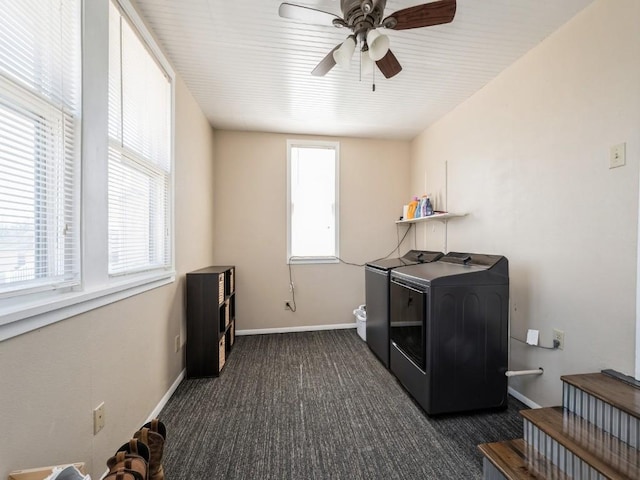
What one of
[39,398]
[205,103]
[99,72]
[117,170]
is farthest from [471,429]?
[205,103]

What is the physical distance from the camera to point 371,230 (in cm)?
392

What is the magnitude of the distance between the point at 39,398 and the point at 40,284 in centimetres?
41

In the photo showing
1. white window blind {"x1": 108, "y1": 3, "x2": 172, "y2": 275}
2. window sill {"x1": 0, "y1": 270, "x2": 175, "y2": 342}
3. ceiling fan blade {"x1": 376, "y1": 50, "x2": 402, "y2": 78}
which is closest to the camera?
window sill {"x1": 0, "y1": 270, "x2": 175, "y2": 342}

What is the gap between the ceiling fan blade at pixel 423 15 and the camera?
1.38 metres

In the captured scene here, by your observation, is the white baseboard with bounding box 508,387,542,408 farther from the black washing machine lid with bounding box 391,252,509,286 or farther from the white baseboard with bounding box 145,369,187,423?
the white baseboard with bounding box 145,369,187,423

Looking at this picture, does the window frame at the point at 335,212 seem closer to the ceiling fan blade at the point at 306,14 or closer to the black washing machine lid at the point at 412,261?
the black washing machine lid at the point at 412,261

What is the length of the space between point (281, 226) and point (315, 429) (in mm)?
2429

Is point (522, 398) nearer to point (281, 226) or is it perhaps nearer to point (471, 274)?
point (471, 274)

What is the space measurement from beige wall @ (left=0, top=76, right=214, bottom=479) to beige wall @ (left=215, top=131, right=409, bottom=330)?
103 cm

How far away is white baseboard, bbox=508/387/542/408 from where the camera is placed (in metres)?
2.03

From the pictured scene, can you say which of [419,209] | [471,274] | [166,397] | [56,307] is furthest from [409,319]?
[56,307]

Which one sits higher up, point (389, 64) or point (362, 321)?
point (389, 64)

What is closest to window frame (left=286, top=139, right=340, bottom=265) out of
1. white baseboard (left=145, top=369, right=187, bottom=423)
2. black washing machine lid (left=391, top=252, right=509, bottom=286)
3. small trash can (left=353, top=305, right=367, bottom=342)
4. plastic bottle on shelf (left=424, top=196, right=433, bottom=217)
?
small trash can (left=353, top=305, right=367, bottom=342)

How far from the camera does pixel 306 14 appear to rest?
1.46 meters
